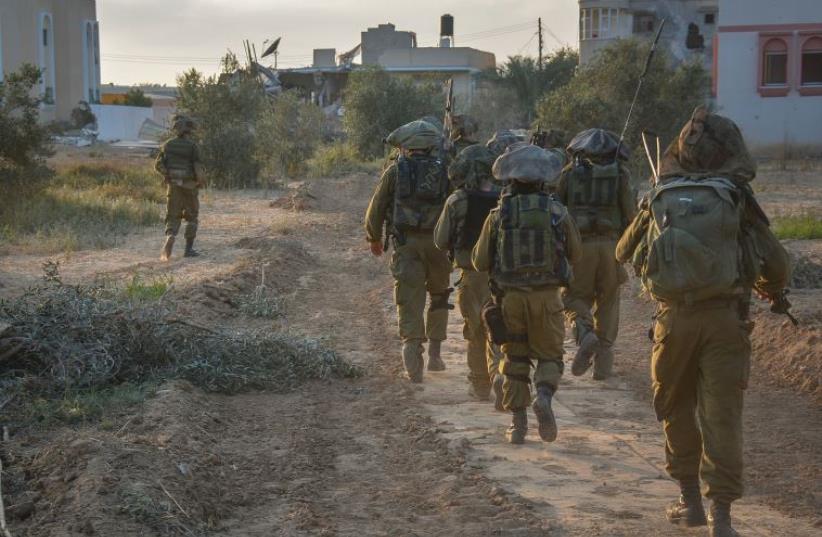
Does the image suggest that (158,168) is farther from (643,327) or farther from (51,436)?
(51,436)

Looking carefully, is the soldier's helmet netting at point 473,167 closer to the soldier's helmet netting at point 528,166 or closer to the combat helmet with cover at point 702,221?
the soldier's helmet netting at point 528,166

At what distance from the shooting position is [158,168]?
16453 mm

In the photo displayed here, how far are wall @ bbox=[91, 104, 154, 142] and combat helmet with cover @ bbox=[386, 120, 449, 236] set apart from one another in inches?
1863

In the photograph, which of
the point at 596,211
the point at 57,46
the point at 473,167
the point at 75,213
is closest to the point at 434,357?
the point at 596,211

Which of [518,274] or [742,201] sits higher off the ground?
[742,201]

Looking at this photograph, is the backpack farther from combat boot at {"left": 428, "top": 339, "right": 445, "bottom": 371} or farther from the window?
the window

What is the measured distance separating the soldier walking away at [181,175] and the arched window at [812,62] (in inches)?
1059

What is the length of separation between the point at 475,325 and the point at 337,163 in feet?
101

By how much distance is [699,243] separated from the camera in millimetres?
5480

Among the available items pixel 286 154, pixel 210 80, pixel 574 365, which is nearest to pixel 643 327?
pixel 574 365

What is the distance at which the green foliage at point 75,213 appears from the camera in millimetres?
18562

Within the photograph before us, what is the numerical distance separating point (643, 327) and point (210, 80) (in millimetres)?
21162

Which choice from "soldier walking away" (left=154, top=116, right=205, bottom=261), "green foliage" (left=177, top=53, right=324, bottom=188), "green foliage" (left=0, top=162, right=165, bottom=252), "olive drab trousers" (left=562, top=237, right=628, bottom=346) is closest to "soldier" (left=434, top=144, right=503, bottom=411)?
Result: "olive drab trousers" (left=562, top=237, right=628, bottom=346)

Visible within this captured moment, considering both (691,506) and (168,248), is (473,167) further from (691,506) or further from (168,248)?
(168,248)
